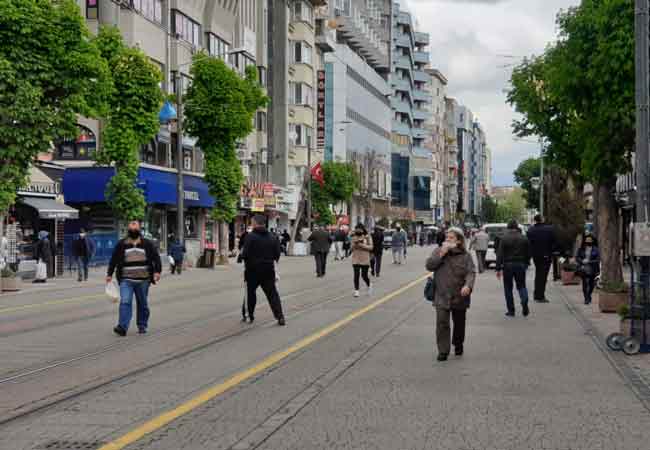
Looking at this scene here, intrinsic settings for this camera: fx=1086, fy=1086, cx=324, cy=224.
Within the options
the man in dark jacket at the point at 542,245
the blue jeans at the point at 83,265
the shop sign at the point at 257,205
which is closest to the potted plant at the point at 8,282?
the blue jeans at the point at 83,265

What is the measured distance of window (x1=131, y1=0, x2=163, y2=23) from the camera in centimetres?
4871

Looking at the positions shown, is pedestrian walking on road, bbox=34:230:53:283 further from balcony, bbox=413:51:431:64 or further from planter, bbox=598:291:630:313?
balcony, bbox=413:51:431:64

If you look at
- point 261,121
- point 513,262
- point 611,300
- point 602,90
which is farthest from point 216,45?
point 611,300

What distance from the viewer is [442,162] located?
587 feet

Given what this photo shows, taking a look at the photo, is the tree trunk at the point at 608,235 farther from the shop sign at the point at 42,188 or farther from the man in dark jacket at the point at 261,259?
the shop sign at the point at 42,188

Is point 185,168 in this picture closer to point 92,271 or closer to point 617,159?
point 92,271

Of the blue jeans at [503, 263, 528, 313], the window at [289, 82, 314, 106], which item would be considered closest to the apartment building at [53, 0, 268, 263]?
the window at [289, 82, 314, 106]

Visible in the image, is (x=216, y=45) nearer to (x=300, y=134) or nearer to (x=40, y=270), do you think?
(x=300, y=134)

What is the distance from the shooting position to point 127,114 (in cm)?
4022

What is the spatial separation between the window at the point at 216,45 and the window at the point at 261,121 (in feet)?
28.7

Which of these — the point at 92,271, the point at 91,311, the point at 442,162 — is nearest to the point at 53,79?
the point at 91,311

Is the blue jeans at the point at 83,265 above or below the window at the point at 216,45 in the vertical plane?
below

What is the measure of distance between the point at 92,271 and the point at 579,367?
3189 centimetres

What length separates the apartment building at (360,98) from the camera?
95125 millimetres
